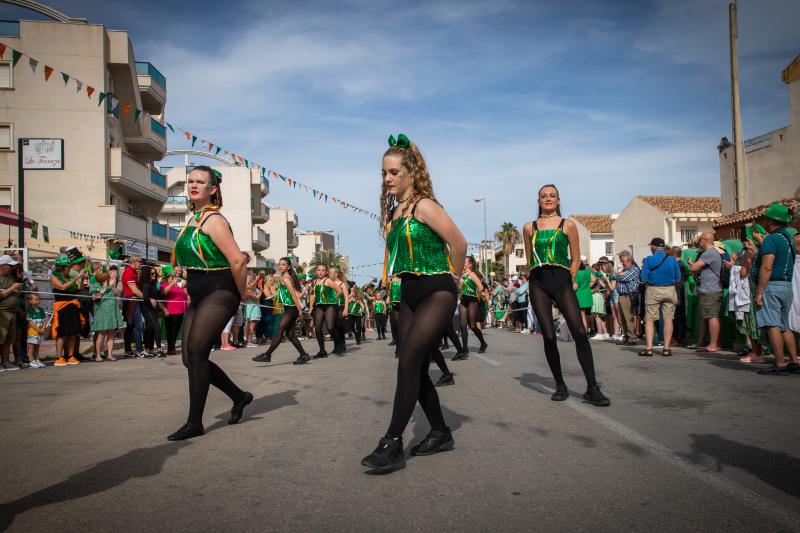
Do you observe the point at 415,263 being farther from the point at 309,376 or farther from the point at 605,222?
the point at 605,222

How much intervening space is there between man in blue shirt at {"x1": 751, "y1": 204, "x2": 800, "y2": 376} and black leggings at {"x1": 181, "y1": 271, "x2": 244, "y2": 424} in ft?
21.1

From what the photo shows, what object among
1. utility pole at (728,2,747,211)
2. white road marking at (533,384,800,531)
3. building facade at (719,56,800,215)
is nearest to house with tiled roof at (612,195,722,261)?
building facade at (719,56,800,215)

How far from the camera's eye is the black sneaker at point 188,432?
17.0ft

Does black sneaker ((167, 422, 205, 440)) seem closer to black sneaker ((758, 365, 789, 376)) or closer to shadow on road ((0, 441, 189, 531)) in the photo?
shadow on road ((0, 441, 189, 531))

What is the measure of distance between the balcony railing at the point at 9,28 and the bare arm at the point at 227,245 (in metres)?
31.1

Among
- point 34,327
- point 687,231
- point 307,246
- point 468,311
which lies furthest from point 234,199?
point 307,246

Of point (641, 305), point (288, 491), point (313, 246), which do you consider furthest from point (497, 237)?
point (288, 491)

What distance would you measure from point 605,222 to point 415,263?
230ft

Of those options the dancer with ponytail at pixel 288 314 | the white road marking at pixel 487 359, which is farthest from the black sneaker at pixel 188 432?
the dancer with ponytail at pixel 288 314

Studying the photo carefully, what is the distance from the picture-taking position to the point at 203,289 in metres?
5.32

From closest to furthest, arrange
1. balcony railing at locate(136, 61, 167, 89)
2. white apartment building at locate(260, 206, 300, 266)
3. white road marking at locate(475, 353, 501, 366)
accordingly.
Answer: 1. white road marking at locate(475, 353, 501, 366)
2. balcony railing at locate(136, 61, 167, 89)
3. white apartment building at locate(260, 206, 300, 266)

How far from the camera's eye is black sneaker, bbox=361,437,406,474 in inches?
156

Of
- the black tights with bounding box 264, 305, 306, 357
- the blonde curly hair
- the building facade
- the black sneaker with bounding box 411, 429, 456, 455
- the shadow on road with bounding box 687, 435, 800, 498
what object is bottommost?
the shadow on road with bounding box 687, 435, 800, 498

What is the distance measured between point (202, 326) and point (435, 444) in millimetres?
1990
